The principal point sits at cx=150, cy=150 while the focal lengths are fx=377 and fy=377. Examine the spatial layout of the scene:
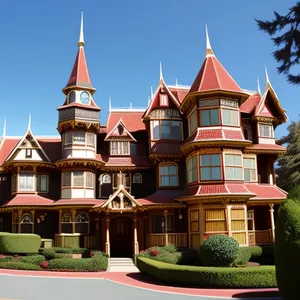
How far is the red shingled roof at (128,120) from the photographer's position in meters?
33.2

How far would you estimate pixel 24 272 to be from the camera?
70.8ft

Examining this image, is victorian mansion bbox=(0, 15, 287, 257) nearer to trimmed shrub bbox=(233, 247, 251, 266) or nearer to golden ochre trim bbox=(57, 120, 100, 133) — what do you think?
golden ochre trim bbox=(57, 120, 100, 133)

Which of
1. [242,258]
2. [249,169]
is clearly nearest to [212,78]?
[249,169]

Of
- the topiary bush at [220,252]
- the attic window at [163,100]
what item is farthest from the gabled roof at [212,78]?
the topiary bush at [220,252]

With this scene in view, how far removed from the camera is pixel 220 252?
19.5 m

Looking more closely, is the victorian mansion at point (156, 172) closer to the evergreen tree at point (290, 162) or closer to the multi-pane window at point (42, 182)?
the multi-pane window at point (42, 182)

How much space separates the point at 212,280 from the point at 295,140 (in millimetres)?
30331

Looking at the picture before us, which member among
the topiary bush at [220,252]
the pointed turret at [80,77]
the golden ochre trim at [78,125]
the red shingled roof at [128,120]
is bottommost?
the topiary bush at [220,252]

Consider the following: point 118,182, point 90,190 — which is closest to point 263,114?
point 118,182

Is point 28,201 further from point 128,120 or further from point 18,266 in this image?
point 128,120

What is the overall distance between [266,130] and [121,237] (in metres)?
14.1

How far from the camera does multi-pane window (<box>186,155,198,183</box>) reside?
25.5 metres

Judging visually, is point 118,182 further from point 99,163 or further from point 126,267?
point 126,267

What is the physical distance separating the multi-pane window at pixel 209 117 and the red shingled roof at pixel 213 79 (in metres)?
1.43
